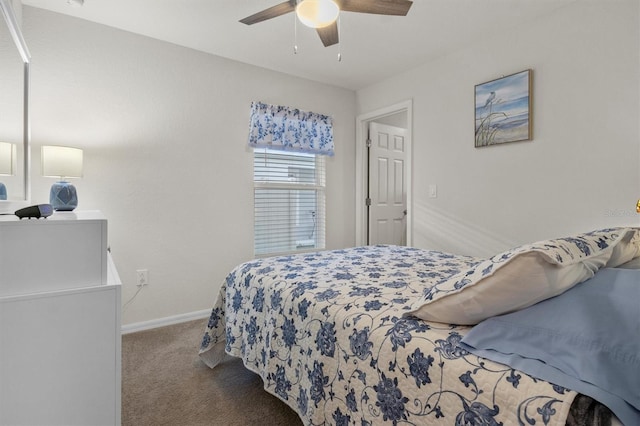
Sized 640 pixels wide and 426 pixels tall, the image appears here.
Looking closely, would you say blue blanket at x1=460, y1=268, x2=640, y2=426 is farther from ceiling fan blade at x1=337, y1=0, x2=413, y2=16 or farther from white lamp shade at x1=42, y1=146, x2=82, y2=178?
white lamp shade at x1=42, y1=146, x2=82, y2=178

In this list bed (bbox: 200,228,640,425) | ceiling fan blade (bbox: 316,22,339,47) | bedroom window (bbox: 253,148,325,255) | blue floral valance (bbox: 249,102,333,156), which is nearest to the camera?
bed (bbox: 200,228,640,425)

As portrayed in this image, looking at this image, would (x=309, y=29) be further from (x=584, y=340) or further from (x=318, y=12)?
(x=584, y=340)

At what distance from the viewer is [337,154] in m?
3.89

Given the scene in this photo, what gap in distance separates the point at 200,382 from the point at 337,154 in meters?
2.79

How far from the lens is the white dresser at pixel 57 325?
1.02 metres

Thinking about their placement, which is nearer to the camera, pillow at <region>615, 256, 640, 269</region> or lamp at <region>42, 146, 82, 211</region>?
pillow at <region>615, 256, 640, 269</region>

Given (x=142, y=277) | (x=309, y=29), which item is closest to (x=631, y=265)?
(x=309, y=29)

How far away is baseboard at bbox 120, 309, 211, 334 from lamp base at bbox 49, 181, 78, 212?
1.29m

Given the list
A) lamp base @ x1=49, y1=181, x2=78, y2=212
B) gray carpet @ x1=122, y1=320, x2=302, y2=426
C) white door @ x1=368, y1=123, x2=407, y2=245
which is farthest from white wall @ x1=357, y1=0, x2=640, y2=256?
lamp base @ x1=49, y1=181, x2=78, y2=212

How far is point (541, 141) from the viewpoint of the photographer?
7.91ft

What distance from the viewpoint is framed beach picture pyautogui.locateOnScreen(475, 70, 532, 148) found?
248cm

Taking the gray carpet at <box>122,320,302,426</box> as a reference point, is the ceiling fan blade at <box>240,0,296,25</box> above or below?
above

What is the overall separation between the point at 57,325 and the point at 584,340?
1.53 metres

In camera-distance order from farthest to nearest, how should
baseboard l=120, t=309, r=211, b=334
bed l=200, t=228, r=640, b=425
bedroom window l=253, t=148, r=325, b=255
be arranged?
bedroom window l=253, t=148, r=325, b=255, baseboard l=120, t=309, r=211, b=334, bed l=200, t=228, r=640, b=425
